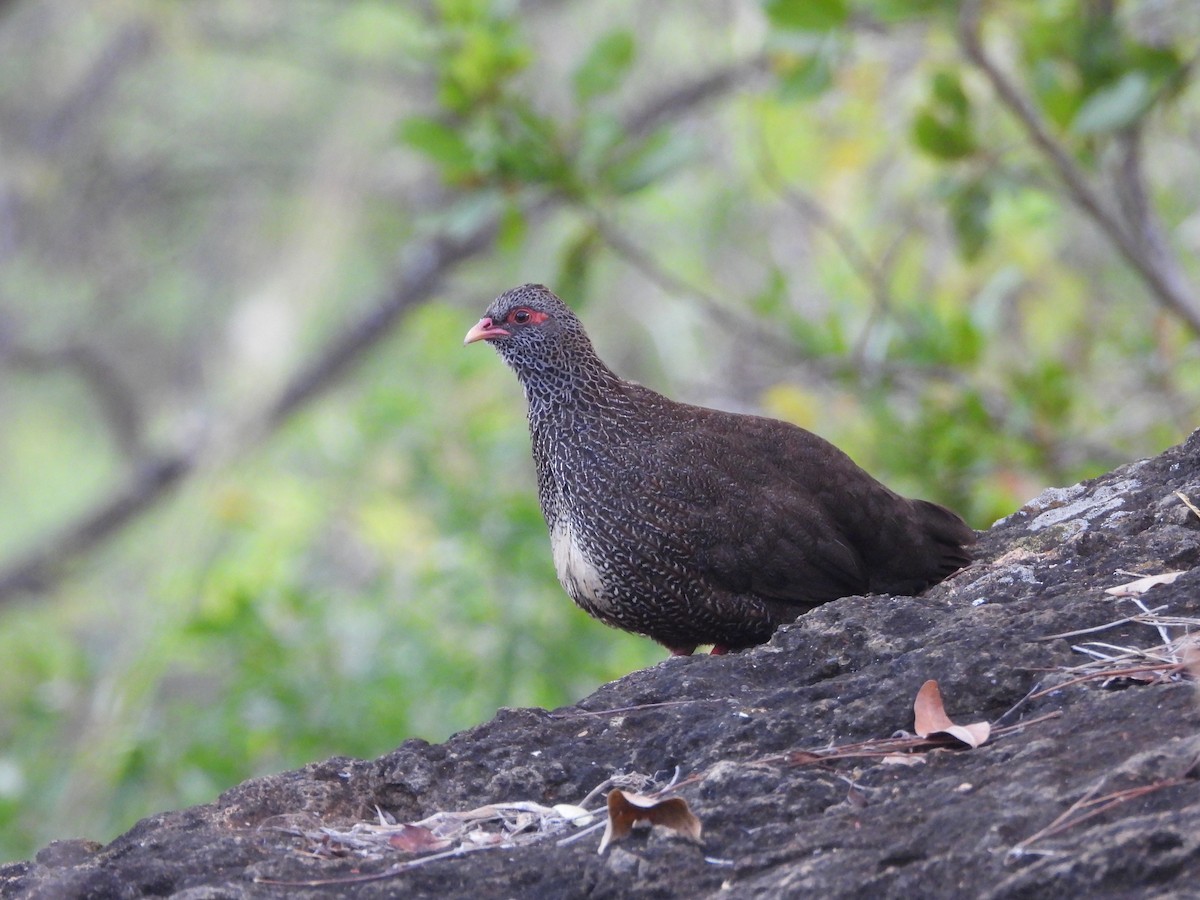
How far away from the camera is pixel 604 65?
23.3 ft

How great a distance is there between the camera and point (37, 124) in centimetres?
1516

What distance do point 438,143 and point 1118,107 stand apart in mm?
2981

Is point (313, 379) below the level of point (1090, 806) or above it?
above

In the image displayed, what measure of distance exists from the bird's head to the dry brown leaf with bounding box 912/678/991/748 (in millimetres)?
2945

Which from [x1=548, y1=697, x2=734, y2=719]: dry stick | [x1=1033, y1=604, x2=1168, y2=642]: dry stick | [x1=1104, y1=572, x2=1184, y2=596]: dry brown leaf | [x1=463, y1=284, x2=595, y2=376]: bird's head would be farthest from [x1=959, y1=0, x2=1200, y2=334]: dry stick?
[x1=548, y1=697, x2=734, y2=719]: dry stick

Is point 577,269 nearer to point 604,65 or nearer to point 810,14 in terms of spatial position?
point 604,65

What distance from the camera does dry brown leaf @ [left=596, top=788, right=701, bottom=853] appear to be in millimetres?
2936

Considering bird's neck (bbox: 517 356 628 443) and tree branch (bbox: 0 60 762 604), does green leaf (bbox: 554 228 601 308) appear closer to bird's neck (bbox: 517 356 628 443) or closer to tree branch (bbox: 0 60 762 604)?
bird's neck (bbox: 517 356 628 443)

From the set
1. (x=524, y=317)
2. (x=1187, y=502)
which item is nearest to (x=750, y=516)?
(x=524, y=317)

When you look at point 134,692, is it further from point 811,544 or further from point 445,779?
point 811,544

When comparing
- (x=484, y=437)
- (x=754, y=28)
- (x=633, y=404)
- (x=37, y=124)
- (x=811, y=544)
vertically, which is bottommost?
(x=811, y=544)

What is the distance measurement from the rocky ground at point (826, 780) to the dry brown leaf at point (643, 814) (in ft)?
0.11

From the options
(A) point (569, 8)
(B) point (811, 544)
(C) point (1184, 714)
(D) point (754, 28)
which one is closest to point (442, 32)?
(B) point (811, 544)

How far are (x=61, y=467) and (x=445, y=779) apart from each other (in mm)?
17561
